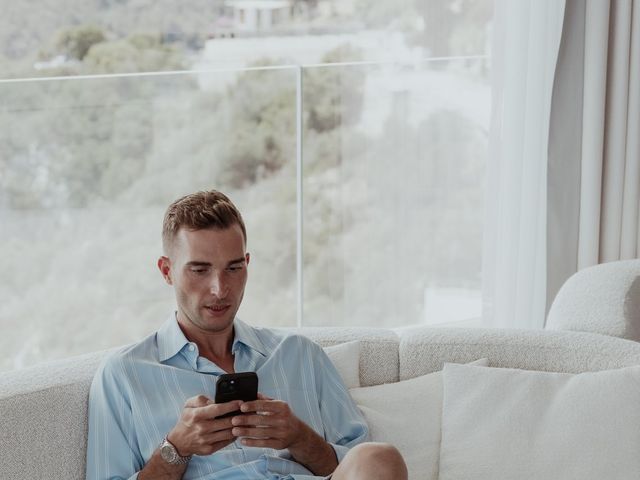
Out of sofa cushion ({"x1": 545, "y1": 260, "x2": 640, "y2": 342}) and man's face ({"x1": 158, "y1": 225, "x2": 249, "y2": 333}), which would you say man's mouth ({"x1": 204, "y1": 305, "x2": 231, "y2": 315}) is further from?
sofa cushion ({"x1": 545, "y1": 260, "x2": 640, "y2": 342})

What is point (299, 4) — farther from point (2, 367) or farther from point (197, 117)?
point (2, 367)

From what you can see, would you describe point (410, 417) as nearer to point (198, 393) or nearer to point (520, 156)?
point (198, 393)

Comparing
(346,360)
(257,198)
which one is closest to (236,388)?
(346,360)

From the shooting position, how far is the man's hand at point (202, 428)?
187 cm

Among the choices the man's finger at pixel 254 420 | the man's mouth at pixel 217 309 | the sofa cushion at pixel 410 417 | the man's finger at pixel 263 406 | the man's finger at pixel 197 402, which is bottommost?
the sofa cushion at pixel 410 417

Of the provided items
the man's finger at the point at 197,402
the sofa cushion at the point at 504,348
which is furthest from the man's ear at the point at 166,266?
the sofa cushion at the point at 504,348

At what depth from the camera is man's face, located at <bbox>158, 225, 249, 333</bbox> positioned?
2.12 meters

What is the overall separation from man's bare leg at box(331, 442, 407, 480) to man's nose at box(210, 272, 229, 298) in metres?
0.43

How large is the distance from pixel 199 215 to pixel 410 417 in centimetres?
68

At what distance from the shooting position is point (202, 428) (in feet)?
6.12

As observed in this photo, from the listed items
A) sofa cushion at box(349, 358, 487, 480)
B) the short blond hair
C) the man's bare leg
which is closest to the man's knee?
the man's bare leg

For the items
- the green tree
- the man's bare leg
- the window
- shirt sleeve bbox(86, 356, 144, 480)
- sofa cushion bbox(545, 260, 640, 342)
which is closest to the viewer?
the man's bare leg

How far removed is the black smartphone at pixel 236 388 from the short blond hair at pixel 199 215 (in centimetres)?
37

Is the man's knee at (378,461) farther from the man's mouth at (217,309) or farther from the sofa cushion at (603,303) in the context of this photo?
the sofa cushion at (603,303)
